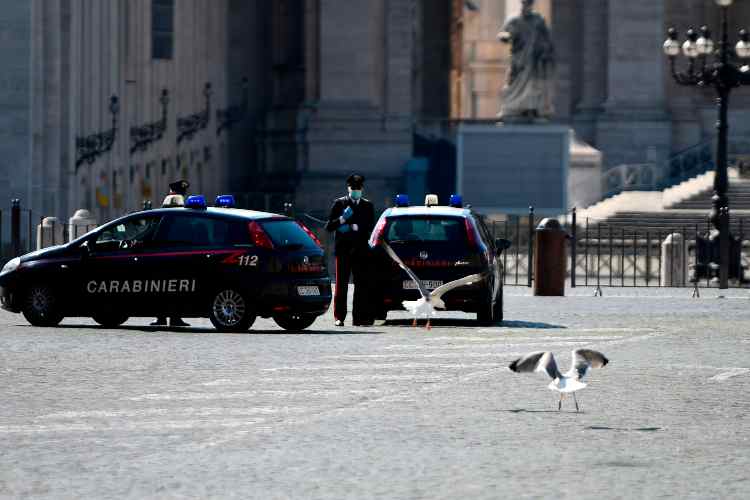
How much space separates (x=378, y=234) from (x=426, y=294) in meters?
1.84

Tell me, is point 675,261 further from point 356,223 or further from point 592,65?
point 592,65

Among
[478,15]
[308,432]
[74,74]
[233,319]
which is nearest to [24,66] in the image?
[74,74]

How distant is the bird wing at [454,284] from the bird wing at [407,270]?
0.13m

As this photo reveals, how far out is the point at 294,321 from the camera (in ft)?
77.6

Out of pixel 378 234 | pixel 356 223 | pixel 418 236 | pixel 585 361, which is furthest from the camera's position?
pixel 418 236

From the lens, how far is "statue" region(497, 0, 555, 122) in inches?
2403

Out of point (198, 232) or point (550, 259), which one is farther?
point (550, 259)

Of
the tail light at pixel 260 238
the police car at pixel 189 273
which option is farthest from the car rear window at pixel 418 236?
the tail light at pixel 260 238

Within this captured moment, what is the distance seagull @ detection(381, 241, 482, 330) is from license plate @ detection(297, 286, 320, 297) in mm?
935

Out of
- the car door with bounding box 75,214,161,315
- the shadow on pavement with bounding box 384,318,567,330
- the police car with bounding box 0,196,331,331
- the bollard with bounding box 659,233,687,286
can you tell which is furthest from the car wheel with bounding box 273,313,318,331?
the bollard with bounding box 659,233,687,286

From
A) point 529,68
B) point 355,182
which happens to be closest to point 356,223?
point 355,182

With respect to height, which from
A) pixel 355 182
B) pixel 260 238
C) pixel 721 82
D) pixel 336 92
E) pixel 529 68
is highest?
pixel 529 68

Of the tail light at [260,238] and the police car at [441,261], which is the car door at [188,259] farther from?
the police car at [441,261]

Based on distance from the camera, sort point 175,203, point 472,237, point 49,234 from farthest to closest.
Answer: point 49,234
point 175,203
point 472,237
